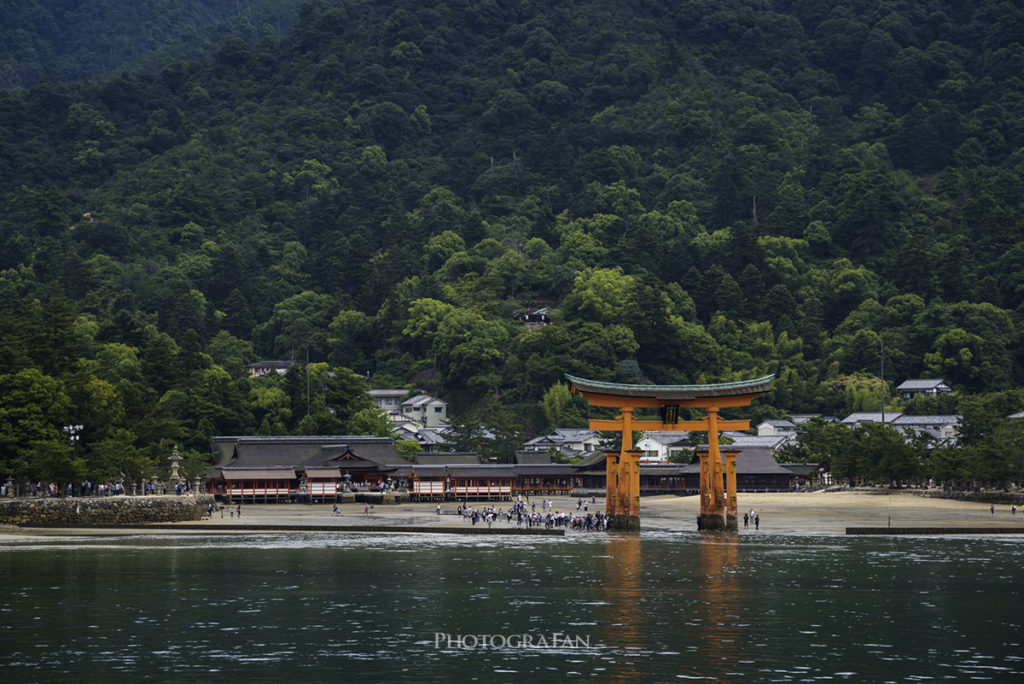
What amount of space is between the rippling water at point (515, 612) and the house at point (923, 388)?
69374mm

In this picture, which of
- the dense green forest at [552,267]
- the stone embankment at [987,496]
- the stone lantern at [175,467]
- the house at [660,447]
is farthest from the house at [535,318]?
the stone lantern at [175,467]

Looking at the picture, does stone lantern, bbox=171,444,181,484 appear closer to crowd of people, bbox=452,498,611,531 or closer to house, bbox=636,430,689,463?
crowd of people, bbox=452,498,611,531

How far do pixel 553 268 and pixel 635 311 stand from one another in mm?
19785

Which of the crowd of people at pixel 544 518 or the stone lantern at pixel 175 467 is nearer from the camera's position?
the crowd of people at pixel 544 518

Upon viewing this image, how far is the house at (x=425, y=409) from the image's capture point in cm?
13038

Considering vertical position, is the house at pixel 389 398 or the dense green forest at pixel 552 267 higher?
the dense green forest at pixel 552 267

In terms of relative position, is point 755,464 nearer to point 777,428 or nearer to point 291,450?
point 777,428

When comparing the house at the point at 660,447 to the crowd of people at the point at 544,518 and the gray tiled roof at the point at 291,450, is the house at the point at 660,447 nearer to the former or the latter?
the gray tiled roof at the point at 291,450

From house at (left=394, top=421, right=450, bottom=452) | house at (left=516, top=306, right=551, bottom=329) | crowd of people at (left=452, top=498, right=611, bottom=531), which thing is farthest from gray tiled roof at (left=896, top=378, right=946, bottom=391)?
crowd of people at (left=452, top=498, right=611, bottom=531)

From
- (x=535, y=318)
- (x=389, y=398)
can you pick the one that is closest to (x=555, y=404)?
(x=389, y=398)

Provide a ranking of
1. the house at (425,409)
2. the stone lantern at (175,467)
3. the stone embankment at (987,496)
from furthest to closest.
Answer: the house at (425,409) < the stone embankment at (987,496) < the stone lantern at (175,467)

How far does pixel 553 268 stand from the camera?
15238cm
